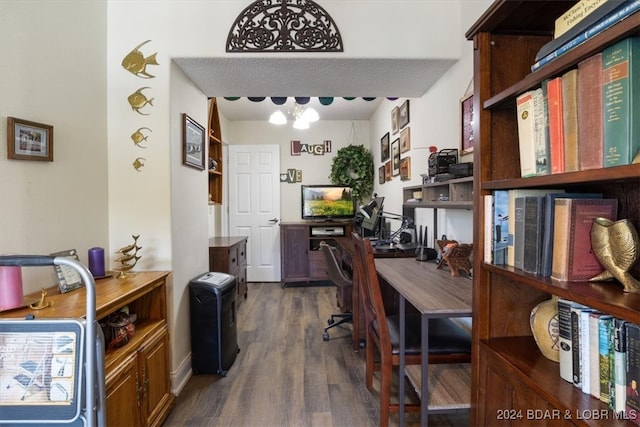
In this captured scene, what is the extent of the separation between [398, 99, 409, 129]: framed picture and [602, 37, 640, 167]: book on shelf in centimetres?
252

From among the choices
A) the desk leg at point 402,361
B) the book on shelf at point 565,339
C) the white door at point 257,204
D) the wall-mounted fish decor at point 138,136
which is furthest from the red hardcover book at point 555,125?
the white door at point 257,204

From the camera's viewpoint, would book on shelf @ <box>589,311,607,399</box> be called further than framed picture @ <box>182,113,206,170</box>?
No

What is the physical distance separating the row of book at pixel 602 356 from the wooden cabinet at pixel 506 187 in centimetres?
6

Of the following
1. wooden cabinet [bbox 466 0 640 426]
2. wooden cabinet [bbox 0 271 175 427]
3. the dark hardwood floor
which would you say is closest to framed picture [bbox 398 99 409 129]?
wooden cabinet [bbox 466 0 640 426]

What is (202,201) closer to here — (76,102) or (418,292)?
(76,102)

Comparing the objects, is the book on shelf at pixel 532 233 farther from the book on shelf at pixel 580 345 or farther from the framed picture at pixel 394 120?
the framed picture at pixel 394 120

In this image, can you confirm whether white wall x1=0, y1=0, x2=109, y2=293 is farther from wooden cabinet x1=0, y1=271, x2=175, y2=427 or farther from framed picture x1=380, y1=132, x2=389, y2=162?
framed picture x1=380, y1=132, x2=389, y2=162

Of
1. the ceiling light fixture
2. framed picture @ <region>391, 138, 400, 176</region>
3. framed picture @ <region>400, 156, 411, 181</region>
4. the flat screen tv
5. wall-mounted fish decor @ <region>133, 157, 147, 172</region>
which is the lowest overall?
the flat screen tv

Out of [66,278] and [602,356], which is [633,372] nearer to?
[602,356]

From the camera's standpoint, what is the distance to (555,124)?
850 mm

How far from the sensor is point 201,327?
230cm

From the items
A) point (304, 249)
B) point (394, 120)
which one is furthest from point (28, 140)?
point (304, 249)

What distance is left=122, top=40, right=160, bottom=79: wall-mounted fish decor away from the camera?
2010 millimetres

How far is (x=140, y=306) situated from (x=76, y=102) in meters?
1.20
